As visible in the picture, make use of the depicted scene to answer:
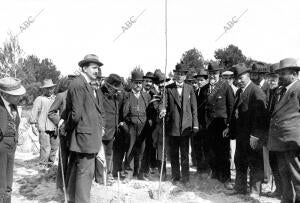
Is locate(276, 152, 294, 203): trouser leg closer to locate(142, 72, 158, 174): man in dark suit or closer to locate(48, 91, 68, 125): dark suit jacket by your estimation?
locate(142, 72, 158, 174): man in dark suit

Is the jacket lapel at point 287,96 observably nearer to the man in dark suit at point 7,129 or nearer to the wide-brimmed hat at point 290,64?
the wide-brimmed hat at point 290,64

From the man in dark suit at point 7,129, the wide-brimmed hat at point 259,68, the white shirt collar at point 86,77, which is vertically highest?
the wide-brimmed hat at point 259,68

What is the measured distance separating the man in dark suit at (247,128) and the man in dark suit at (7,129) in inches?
157

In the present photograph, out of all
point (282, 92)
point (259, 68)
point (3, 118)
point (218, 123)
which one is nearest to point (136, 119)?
point (218, 123)

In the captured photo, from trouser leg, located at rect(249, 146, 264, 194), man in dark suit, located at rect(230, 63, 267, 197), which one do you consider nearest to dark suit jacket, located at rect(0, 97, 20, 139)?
man in dark suit, located at rect(230, 63, 267, 197)

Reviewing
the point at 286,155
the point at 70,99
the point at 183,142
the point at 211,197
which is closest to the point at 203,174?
the point at 183,142

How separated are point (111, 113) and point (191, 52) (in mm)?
41893

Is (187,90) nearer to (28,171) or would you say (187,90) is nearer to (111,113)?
(111,113)

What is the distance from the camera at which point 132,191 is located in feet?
22.8

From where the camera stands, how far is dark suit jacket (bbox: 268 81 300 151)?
16.7 ft

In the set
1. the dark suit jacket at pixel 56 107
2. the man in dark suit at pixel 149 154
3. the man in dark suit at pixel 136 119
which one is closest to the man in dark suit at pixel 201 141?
the man in dark suit at pixel 149 154

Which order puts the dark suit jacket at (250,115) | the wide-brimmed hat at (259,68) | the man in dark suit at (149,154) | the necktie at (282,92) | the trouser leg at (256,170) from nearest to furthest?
the necktie at (282,92) < the dark suit jacket at (250,115) < the trouser leg at (256,170) < the wide-brimmed hat at (259,68) < the man in dark suit at (149,154)

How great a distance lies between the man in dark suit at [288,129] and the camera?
5.09 m

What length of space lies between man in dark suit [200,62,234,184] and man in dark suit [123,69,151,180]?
1487mm
